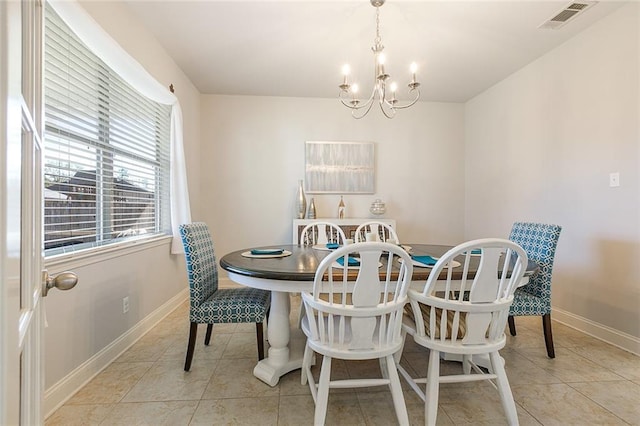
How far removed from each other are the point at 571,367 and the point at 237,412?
209cm

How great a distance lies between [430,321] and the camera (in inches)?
57.2

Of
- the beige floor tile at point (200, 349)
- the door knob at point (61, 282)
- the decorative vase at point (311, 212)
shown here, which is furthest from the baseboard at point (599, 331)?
the door knob at point (61, 282)

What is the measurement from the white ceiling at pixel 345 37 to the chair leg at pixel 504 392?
230 cm

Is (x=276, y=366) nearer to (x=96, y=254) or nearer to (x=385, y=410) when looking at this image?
(x=385, y=410)

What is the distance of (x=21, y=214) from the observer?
58cm

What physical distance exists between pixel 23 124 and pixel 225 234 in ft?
11.5

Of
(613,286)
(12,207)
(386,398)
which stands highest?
(12,207)

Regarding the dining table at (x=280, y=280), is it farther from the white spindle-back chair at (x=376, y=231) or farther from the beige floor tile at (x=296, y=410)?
the white spindle-back chair at (x=376, y=231)

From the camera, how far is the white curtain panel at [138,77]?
5.22 ft

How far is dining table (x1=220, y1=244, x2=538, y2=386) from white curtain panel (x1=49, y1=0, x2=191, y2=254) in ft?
4.10

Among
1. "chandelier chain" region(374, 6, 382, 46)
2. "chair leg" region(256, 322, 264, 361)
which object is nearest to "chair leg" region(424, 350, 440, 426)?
"chair leg" region(256, 322, 264, 361)

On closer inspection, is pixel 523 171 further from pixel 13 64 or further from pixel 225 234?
pixel 13 64

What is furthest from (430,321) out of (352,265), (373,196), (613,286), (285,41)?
(373,196)

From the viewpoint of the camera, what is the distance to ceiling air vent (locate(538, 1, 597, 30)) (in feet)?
7.16
